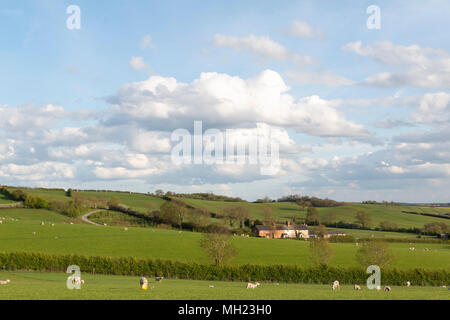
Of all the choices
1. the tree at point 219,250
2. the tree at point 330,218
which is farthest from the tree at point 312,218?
the tree at point 219,250

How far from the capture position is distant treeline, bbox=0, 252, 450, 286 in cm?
5688

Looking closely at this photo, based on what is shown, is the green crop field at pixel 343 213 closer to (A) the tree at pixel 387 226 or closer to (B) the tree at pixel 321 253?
(A) the tree at pixel 387 226

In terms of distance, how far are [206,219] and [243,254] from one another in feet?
128

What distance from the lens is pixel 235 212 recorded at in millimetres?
138750

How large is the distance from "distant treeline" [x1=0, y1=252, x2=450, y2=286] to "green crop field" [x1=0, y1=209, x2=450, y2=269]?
12008 mm

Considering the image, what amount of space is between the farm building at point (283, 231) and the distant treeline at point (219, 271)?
6833 cm

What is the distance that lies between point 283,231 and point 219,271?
285 ft

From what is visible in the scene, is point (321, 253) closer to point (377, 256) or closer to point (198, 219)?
point (377, 256)

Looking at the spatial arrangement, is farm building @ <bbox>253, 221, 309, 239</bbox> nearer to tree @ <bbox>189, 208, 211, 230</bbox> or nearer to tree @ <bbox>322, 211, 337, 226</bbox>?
tree @ <bbox>322, 211, 337, 226</bbox>

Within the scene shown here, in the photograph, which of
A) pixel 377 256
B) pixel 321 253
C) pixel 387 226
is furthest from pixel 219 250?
pixel 387 226

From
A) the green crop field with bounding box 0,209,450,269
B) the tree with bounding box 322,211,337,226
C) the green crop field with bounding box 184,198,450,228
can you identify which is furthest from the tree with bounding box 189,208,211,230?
the tree with bounding box 322,211,337,226

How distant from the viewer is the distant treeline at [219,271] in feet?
187
